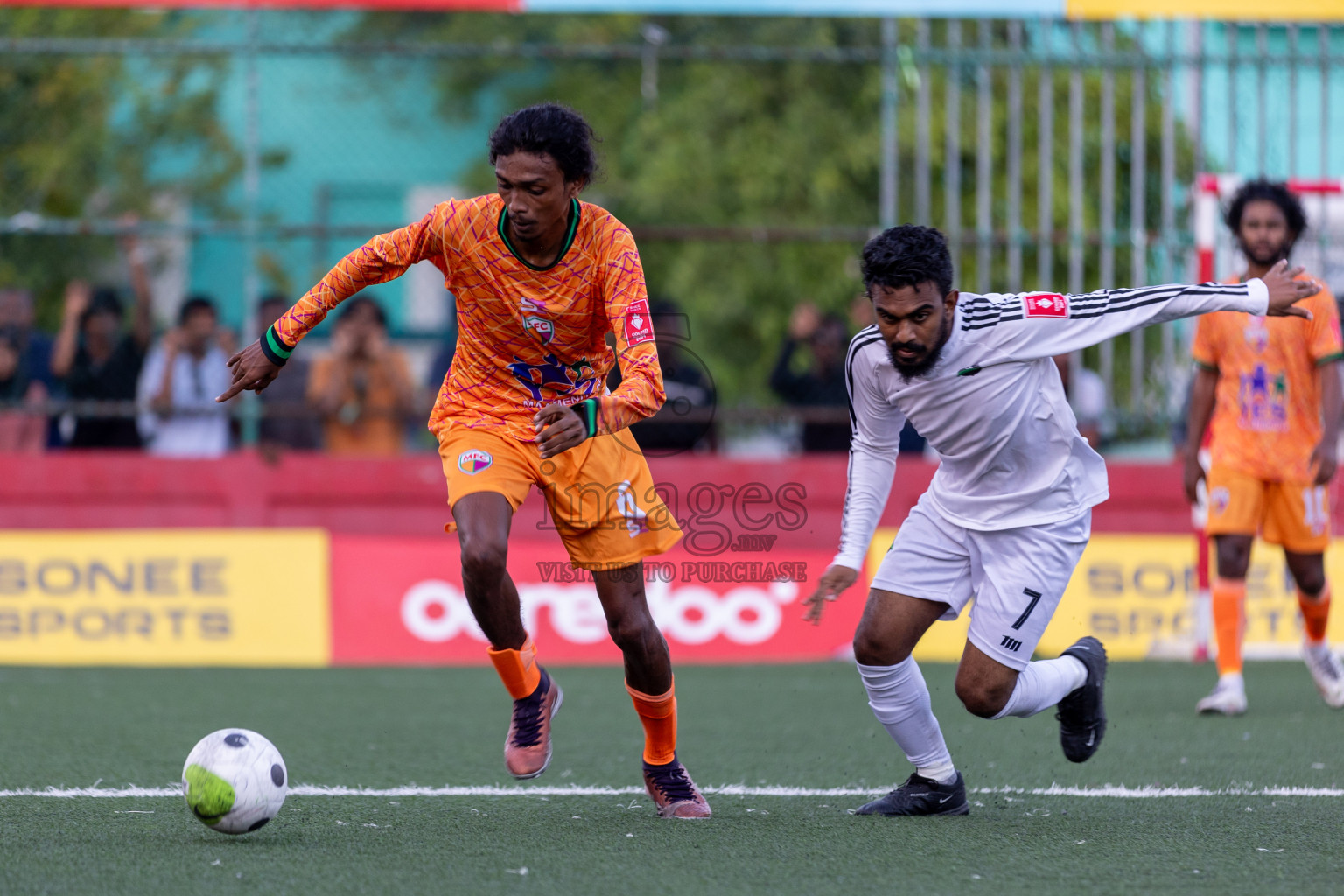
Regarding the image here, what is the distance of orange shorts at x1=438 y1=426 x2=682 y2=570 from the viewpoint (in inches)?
199

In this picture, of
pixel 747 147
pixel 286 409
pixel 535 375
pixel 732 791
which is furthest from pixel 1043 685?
pixel 747 147

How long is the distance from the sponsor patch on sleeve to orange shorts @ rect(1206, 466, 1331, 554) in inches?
161

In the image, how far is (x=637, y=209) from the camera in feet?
61.7

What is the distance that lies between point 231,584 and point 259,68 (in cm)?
1246

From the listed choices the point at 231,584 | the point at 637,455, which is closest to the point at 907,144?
the point at 231,584

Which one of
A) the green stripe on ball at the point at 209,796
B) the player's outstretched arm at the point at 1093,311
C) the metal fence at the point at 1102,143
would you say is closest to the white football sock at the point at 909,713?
→ the player's outstretched arm at the point at 1093,311

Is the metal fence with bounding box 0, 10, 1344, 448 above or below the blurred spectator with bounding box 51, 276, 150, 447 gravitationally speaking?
above

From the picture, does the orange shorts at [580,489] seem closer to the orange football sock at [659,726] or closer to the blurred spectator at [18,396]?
the orange football sock at [659,726]

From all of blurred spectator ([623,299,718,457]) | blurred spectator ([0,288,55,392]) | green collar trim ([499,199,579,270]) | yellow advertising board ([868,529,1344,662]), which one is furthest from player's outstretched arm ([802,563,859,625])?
blurred spectator ([0,288,55,392])

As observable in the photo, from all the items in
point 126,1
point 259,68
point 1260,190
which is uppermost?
point 259,68

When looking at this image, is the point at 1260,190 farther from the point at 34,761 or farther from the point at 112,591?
the point at 112,591

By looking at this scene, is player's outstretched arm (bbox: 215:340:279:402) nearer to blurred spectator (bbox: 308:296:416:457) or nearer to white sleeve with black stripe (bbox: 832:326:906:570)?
white sleeve with black stripe (bbox: 832:326:906:570)

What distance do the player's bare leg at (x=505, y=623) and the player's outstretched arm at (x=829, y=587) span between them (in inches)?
36.2

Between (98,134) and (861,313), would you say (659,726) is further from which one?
(98,134)
